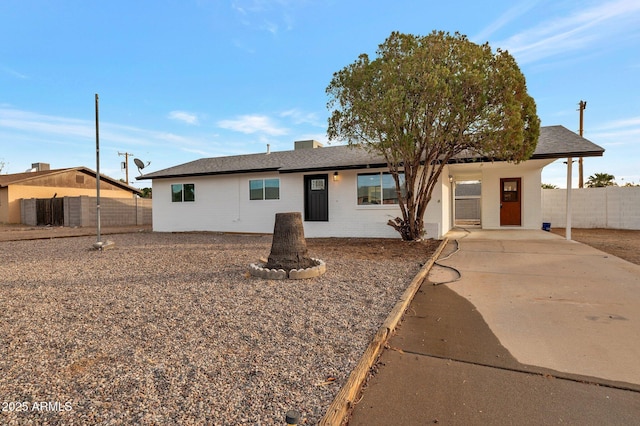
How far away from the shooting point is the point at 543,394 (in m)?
2.19

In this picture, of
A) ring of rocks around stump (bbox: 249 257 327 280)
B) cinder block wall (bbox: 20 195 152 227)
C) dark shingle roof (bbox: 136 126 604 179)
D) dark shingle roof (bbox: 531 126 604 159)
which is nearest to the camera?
ring of rocks around stump (bbox: 249 257 327 280)

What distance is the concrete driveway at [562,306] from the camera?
8.84 ft

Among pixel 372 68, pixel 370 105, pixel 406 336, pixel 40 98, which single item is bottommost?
pixel 406 336

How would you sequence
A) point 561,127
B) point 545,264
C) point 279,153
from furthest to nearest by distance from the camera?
point 279,153 → point 561,127 → point 545,264

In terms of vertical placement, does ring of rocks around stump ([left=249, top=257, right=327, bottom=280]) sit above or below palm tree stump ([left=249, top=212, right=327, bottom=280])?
below

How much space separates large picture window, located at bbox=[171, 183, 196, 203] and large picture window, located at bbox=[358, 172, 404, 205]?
26.1 ft

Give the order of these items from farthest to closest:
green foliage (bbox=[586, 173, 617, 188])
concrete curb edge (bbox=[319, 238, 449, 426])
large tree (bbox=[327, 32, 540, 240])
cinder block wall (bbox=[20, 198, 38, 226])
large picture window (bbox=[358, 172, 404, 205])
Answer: green foliage (bbox=[586, 173, 617, 188]) → cinder block wall (bbox=[20, 198, 38, 226]) → large picture window (bbox=[358, 172, 404, 205]) → large tree (bbox=[327, 32, 540, 240]) → concrete curb edge (bbox=[319, 238, 449, 426])

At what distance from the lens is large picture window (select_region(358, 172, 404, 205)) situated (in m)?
11.4

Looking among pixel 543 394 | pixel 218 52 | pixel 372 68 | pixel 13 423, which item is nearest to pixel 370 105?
pixel 372 68

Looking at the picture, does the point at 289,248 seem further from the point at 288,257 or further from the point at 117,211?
the point at 117,211

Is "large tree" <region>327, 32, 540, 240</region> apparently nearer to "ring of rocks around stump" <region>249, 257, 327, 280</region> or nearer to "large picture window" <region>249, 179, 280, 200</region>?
"ring of rocks around stump" <region>249, 257, 327, 280</region>

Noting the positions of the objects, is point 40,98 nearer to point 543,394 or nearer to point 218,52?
point 218,52

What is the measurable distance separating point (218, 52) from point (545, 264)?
37.7ft

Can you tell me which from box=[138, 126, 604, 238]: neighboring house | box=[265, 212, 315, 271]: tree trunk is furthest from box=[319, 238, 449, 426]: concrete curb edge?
box=[138, 126, 604, 238]: neighboring house
